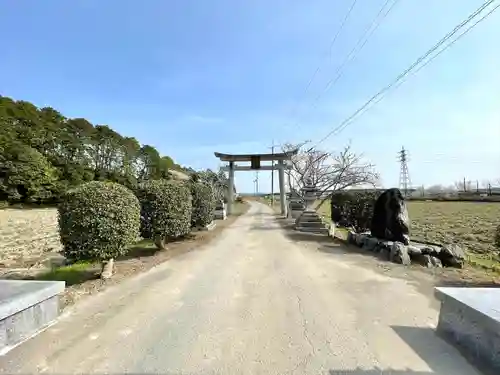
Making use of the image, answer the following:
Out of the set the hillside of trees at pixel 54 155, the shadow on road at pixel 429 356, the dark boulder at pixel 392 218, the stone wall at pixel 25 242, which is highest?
the hillside of trees at pixel 54 155

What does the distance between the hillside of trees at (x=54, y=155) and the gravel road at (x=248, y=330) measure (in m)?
18.3

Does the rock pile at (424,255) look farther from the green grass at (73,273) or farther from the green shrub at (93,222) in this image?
the green grass at (73,273)

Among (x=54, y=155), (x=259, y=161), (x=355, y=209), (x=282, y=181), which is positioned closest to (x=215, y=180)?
(x=259, y=161)

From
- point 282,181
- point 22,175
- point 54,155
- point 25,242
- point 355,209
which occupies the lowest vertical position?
point 25,242

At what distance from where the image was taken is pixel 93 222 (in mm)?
5316

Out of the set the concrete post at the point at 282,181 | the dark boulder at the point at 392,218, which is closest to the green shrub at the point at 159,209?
the dark boulder at the point at 392,218

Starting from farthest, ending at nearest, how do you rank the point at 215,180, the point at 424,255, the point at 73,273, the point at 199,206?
the point at 215,180, the point at 199,206, the point at 424,255, the point at 73,273

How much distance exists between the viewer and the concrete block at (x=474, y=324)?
255 cm

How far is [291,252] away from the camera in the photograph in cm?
848

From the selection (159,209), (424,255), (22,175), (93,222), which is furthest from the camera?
(22,175)

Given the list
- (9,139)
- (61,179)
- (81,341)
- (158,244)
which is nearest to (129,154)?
(61,179)

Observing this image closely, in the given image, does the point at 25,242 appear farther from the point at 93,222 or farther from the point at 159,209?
the point at 93,222

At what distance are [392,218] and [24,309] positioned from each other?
26.8 feet

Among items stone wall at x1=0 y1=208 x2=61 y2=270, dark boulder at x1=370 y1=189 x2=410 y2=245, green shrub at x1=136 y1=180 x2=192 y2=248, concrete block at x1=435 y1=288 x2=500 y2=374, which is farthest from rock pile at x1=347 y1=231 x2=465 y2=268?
stone wall at x1=0 y1=208 x2=61 y2=270
